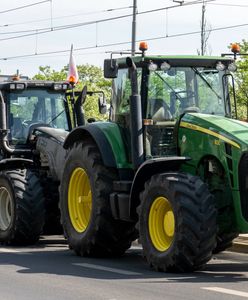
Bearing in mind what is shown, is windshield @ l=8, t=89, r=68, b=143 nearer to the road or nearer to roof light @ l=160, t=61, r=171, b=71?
the road

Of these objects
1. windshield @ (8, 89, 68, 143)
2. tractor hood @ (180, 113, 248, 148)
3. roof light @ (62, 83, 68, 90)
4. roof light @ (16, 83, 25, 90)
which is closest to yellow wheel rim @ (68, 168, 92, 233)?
tractor hood @ (180, 113, 248, 148)

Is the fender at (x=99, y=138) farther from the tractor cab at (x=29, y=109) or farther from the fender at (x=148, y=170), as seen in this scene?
the tractor cab at (x=29, y=109)

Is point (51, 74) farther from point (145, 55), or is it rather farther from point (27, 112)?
point (145, 55)

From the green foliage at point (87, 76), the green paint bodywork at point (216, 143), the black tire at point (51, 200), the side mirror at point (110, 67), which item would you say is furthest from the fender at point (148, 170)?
the green foliage at point (87, 76)

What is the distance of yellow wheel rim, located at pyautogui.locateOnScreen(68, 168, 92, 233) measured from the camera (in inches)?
524

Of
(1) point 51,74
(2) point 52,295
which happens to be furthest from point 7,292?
(1) point 51,74

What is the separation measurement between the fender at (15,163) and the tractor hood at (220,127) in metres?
4.40

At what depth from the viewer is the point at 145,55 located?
12320 mm

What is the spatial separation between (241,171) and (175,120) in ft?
5.08

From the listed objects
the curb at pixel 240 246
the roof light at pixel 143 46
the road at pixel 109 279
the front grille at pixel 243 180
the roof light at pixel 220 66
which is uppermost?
the roof light at pixel 143 46

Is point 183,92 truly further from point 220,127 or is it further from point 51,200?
point 51,200

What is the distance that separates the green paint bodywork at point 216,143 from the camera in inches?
429

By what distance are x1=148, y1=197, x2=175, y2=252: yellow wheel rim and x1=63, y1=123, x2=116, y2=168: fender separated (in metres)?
1.29

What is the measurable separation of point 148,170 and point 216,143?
1.01m
